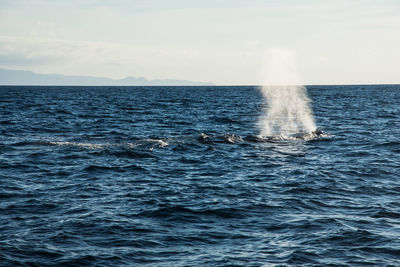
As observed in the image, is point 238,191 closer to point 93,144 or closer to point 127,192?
point 127,192

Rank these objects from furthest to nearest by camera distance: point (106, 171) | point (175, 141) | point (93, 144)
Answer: point (175, 141) < point (93, 144) < point (106, 171)

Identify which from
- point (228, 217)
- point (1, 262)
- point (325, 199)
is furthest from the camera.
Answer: point (325, 199)

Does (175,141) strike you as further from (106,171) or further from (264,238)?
(264,238)

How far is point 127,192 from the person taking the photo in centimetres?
1912

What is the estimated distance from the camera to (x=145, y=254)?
12578 mm

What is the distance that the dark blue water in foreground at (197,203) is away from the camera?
41.6ft

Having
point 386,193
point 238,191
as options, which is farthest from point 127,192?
point 386,193

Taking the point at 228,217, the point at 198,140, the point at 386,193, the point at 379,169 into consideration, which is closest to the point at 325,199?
the point at 386,193

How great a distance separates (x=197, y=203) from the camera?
17500mm

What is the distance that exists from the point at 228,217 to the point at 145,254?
4.07 m

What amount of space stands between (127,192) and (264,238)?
7.15 meters

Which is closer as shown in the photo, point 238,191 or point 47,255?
point 47,255

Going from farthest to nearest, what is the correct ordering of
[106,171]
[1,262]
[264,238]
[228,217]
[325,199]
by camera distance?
1. [106,171]
2. [325,199]
3. [228,217]
4. [264,238]
5. [1,262]

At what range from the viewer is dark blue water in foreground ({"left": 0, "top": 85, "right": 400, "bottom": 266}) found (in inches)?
500
